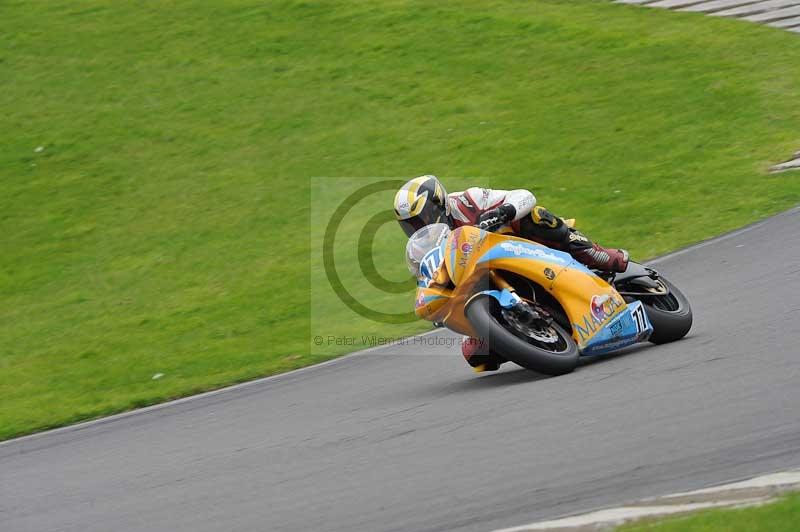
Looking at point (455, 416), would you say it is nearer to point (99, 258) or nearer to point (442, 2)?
point (99, 258)

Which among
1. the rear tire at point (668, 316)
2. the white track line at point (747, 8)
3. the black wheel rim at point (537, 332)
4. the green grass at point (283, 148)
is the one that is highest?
the black wheel rim at point (537, 332)

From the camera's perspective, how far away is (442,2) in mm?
23938

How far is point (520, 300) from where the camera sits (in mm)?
7094

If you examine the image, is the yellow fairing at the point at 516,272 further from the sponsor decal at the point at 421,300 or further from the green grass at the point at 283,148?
the green grass at the point at 283,148

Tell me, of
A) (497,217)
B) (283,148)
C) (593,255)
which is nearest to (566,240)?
(593,255)

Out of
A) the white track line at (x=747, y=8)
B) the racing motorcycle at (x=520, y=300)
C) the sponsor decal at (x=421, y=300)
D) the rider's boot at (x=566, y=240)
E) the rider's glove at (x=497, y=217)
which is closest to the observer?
the racing motorcycle at (x=520, y=300)

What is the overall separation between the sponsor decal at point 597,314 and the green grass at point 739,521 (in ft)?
9.89

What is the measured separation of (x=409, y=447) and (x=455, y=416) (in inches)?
23.3

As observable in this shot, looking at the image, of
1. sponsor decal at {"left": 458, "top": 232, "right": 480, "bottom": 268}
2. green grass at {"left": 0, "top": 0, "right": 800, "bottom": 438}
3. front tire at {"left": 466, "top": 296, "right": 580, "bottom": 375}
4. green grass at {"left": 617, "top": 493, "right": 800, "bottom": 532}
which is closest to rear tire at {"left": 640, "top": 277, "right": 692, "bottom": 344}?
front tire at {"left": 466, "top": 296, "right": 580, "bottom": 375}

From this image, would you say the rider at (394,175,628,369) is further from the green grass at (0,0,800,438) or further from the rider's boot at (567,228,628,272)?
the green grass at (0,0,800,438)

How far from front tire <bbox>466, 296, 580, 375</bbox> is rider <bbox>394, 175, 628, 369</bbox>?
0.57 metres

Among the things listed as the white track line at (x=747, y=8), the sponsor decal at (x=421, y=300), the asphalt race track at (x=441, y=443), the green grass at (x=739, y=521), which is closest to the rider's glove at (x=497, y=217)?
the sponsor decal at (x=421, y=300)

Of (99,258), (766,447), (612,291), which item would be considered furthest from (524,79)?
(766,447)

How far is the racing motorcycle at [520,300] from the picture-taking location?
711 cm
